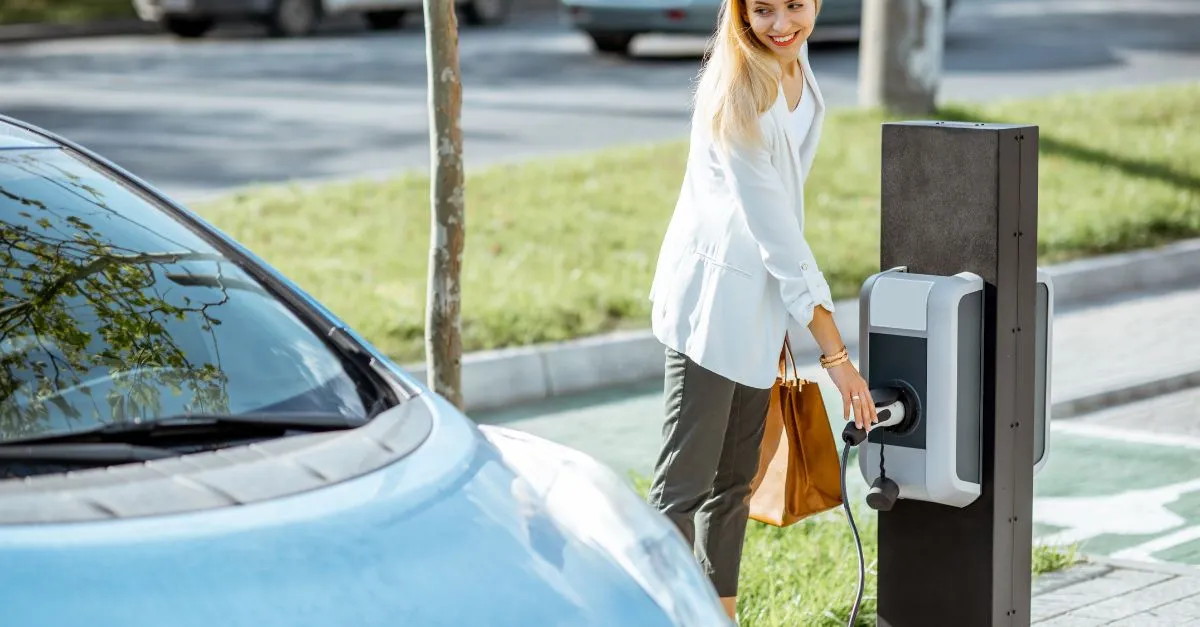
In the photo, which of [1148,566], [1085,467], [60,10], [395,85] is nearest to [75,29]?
[60,10]

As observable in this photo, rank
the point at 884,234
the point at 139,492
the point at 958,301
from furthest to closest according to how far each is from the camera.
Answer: the point at 884,234, the point at 958,301, the point at 139,492

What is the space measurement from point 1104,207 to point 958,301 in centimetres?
670

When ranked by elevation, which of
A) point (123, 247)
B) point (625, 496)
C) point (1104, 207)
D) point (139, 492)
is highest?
point (123, 247)

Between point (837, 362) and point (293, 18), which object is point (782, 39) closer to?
point (837, 362)

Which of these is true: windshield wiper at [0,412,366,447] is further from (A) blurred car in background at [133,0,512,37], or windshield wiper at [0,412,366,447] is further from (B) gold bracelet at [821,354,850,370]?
(A) blurred car in background at [133,0,512,37]

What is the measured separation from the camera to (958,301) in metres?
3.57

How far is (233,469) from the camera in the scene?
2580 millimetres

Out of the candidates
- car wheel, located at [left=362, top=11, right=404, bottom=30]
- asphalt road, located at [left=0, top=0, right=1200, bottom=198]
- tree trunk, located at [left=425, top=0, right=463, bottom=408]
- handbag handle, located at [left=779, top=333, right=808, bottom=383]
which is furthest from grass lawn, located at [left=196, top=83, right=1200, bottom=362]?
car wheel, located at [left=362, top=11, right=404, bottom=30]

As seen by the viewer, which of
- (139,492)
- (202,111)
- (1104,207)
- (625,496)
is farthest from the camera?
Result: (202,111)

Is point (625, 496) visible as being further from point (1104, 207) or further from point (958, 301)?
point (1104, 207)

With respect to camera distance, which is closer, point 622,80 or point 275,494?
point 275,494

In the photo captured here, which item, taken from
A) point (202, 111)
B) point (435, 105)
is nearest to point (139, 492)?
point (435, 105)

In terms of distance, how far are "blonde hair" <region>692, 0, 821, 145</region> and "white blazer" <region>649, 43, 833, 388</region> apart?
0.03 meters

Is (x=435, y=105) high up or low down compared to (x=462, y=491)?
up
